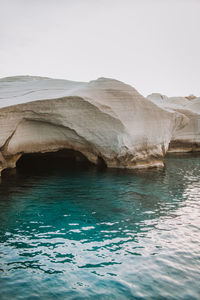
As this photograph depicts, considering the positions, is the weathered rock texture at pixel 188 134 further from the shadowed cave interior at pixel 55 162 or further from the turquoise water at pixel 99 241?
the turquoise water at pixel 99 241

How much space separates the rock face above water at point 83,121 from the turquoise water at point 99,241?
3213mm

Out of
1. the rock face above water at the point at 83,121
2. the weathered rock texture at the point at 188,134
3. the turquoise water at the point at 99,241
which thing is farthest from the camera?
the weathered rock texture at the point at 188,134

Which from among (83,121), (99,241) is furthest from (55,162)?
(99,241)

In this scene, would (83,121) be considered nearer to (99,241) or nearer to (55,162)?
(55,162)

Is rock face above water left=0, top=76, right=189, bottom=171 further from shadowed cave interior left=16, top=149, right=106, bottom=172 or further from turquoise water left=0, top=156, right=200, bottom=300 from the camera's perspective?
turquoise water left=0, top=156, right=200, bottom=300

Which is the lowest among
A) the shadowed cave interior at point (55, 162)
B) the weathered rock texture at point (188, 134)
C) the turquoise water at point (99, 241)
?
the turquoise water at point (99, 241)

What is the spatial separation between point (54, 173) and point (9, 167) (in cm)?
271

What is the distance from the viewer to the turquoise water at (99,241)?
5.80 meters

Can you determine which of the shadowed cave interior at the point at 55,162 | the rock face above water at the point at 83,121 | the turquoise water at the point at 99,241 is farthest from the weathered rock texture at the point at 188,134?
the turquoise water at the point at 99,241

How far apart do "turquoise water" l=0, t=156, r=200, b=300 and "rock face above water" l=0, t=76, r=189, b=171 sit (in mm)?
3213

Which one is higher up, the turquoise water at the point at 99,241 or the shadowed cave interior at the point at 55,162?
the shadowed cave interior at the point at 55,162

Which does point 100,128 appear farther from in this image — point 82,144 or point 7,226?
point 7,226

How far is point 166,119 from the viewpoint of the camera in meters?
20.1

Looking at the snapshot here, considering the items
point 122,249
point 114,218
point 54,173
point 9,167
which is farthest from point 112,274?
point 9,167
